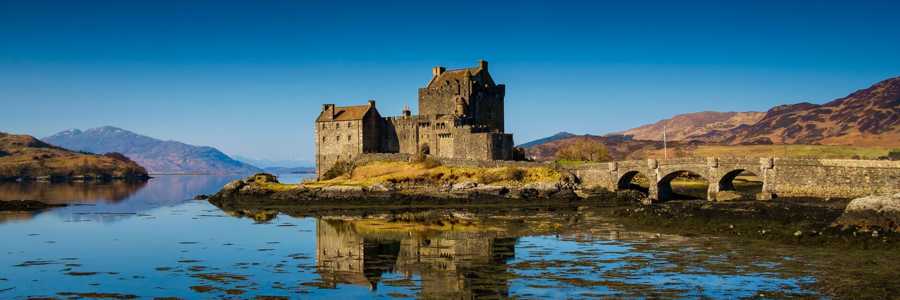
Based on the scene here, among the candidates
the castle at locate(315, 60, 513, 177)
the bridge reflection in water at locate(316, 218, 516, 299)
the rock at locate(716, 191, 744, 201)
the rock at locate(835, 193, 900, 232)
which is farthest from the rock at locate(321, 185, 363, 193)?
the rock at locate(835, 193, 900, 232)

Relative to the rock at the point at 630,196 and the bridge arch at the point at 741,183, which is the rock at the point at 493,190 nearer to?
the rock at the point at 630,196

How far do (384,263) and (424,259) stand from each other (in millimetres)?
1830

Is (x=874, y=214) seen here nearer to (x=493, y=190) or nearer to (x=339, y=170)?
(x=493, y=190)

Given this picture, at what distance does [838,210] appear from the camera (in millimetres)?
46594

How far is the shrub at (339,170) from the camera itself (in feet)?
287

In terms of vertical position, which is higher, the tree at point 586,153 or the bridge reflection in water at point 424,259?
the tree at point 586,153

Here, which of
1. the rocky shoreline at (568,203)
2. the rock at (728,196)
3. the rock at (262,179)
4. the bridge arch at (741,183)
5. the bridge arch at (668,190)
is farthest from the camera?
the rock at (262,179)

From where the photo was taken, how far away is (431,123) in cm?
8775

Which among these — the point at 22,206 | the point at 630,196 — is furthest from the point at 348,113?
the point at 630,196

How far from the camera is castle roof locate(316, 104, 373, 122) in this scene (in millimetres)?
91062

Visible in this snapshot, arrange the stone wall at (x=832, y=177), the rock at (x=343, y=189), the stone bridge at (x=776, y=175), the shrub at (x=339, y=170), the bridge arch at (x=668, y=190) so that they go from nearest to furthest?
the stone wall at (x=832, y=177)
the stone bridge at (x=776, y=175)
the bridge arch at (x=668, y=190)
the rock at (x=343, y=189)
the shrub at (x=339, y=170)

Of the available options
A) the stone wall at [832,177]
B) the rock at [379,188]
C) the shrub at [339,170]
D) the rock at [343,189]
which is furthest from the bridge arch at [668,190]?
the shrub at [339,170]

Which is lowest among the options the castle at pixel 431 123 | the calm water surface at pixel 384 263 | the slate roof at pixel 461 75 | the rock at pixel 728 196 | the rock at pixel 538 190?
the calm water surface at pixel 384 263

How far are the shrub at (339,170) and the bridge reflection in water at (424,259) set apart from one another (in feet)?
127
